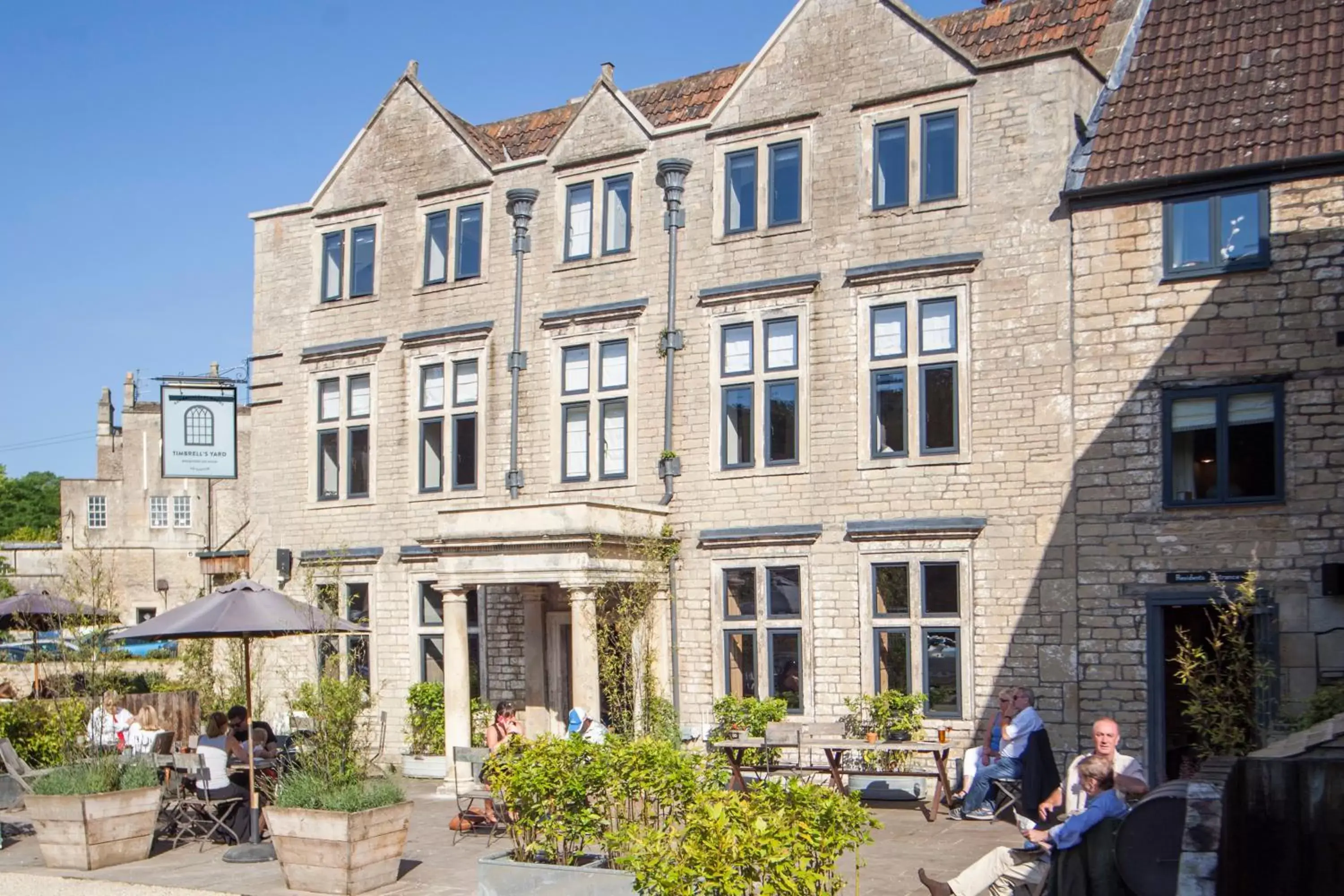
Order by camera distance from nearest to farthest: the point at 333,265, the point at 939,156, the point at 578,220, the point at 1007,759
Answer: the point at 1007,759 → the point at 939,156 → the point at 578,220 → the point at 333,265

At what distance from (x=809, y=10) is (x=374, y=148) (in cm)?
809

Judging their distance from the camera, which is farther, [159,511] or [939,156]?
[159,511]

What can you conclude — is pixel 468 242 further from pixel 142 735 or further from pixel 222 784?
pixel 222 784

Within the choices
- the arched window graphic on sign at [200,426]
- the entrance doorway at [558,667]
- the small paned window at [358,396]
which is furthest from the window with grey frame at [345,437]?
the entrance doorway at [558,667]

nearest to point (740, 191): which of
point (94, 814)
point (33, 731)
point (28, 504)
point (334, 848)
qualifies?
point (334, 848)

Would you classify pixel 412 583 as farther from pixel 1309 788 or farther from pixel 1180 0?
pixel 1309 788

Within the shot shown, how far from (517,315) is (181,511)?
45.1 meters

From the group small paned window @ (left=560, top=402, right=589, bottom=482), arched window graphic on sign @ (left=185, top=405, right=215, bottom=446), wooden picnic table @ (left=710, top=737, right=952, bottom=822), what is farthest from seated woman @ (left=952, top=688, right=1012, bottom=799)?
arched window graphic on sign @ (left=185, top=405, right=215, bottom=446)

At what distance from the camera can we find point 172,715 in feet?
78.4

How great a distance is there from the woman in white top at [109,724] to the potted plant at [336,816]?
3.04 meters

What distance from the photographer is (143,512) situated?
2469 inches

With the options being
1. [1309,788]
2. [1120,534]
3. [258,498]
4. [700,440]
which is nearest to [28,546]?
[258,498]

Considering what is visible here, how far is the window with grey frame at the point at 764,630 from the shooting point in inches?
758

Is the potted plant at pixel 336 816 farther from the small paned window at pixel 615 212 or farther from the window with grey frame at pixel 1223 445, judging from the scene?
the small paned window at pixel 615 212
